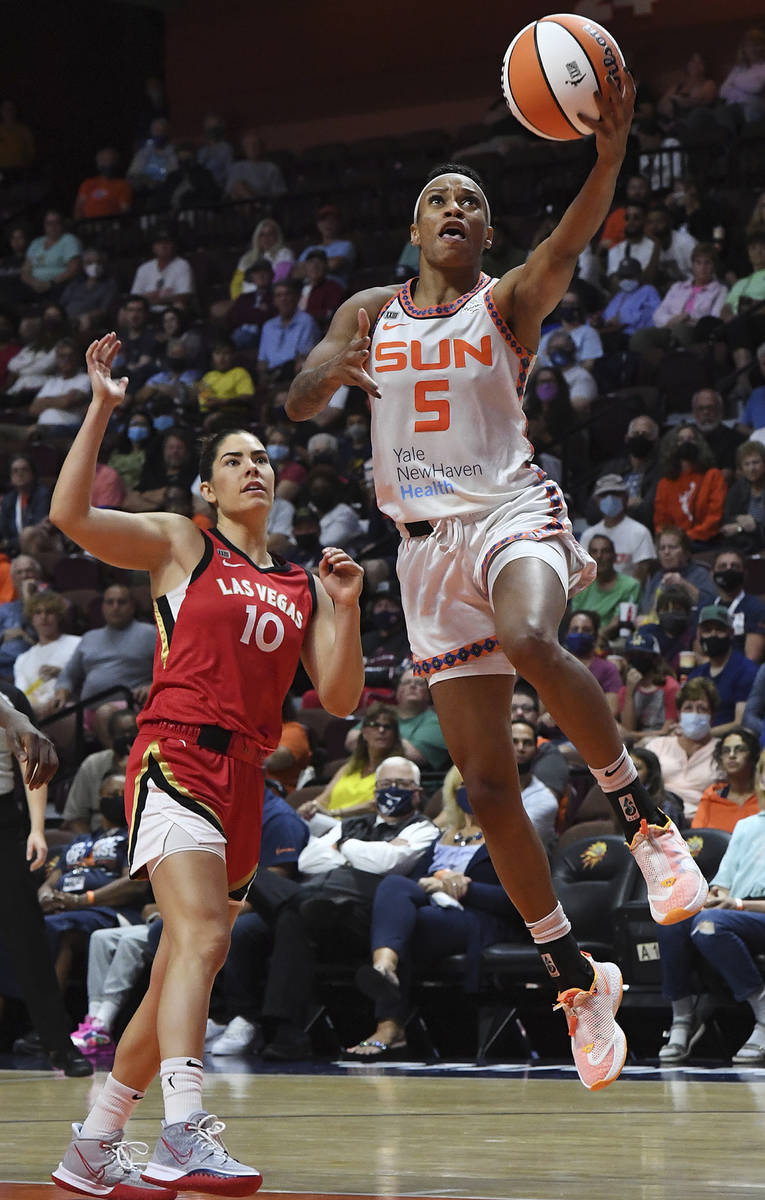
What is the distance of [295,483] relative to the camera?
13352 millimetres

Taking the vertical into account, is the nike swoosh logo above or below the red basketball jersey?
below

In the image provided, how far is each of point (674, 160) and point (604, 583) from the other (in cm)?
592

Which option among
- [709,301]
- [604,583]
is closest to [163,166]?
[709,301]

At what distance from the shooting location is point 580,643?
9.90 m

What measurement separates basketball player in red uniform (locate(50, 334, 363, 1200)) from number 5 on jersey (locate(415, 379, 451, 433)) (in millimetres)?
512

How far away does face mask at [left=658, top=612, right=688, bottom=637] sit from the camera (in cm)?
1002

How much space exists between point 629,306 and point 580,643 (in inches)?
173

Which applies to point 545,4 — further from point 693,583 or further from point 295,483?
point 693,583

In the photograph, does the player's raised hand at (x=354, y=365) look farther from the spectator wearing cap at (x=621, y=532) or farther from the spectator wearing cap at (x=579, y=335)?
the spectator wearing cap at (x=579, y=335)

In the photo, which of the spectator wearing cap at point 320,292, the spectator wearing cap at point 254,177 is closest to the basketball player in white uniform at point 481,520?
the spectator wearing cap at point 320,292

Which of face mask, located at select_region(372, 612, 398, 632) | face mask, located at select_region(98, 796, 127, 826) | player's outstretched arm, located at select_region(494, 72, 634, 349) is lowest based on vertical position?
face mask, located at select_region(98, 796, 127, 826)

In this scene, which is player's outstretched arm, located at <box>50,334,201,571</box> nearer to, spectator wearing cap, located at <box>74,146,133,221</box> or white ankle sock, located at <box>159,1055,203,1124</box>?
white ankle sock, located at <box>159,1055,203,1124</box>

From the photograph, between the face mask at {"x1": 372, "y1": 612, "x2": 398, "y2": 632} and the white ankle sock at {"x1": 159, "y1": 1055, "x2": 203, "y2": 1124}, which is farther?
the face mask at {"x1": 372, "y1": 612, "x2": 398, "y2": 632}

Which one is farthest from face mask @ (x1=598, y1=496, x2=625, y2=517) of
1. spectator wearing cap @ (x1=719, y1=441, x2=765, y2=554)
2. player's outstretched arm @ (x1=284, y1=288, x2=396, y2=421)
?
player's outstretched arm @ (x1=284, y1=288, x2=396, y2=421)
